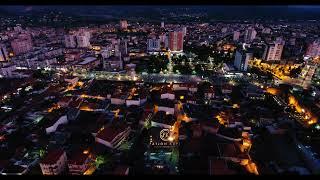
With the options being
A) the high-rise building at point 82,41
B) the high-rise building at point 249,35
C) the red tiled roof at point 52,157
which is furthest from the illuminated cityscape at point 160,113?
the high-rise building at point 249,35

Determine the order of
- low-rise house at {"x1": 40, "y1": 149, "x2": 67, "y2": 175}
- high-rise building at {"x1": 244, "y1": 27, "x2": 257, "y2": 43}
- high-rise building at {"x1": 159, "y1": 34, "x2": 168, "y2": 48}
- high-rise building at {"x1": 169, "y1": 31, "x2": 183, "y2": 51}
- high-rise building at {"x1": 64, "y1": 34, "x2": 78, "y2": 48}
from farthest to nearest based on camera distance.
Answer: high-rise building at {"x1": 244, "y1": 27, "x2": 257, "y2": 43} < high-rise building at {"x1": 64, "y1": 34, "x2": 78, "y2": 48} < high-rise building at {"x1": 159, "y1": 34, "x2": 168, "y2": 48} < high-rise building at {"x1": 169, "y1": 31, "x2": 183, "y2": 51} < low-rise house at {"x1": 40, "y1": 149, "x2": 67, "y2": 175}

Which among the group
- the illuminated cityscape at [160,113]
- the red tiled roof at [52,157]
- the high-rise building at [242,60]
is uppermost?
the high-rise building at [242,60]

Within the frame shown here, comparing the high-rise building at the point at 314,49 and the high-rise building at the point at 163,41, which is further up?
the high-rise building at the point at 314,49

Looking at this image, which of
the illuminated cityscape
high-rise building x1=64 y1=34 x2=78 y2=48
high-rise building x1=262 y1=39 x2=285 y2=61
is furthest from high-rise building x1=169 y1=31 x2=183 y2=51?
high-rise building x1=64 y1=34 x2=78 y2=48

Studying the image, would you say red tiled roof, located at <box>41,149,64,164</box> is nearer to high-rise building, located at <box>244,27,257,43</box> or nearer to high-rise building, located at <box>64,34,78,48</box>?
high-rise building, located at <box>64,34,78,48</box>

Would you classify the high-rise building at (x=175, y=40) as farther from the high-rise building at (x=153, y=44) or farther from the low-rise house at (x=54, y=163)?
the low-rise house at (x=54, y=163)
